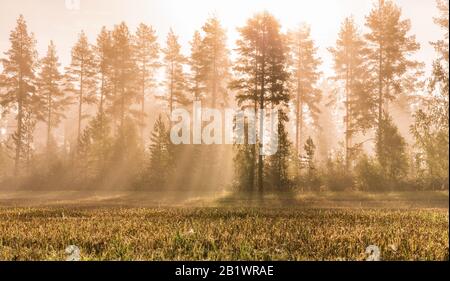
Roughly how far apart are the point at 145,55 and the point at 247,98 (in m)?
23.4

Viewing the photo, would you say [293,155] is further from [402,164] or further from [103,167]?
[103,167]

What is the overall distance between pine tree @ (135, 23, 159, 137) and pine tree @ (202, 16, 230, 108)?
7529 millimetres

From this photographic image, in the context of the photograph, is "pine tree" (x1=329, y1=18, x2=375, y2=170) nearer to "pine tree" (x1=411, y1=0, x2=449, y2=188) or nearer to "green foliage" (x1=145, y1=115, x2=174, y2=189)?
Answer: "pine tree" (x1=411, y1=0, x2=449, y2=188)

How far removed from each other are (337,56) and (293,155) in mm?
20779

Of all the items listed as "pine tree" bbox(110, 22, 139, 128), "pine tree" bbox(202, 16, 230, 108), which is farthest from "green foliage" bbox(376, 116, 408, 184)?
"pine tree" bbox(110, 22, 139, 128)

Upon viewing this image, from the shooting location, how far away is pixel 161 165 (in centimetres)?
3694

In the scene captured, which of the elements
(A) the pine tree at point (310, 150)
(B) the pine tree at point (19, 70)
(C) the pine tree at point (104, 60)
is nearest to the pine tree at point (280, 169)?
(A) the pine tree at point (310, 150)

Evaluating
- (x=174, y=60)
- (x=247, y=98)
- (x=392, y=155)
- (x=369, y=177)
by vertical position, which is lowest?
(x=369, y=177)

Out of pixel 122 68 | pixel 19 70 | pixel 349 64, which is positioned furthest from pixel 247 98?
pixel 19 70

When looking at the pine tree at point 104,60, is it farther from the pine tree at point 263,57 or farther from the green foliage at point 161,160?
the pine tree at point 263,57

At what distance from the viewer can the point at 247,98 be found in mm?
34094

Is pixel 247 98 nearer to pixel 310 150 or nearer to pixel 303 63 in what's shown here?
pixel 310 150

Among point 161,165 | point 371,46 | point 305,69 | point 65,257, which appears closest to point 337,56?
point 305,69

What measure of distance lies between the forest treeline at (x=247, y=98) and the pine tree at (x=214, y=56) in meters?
0.13
